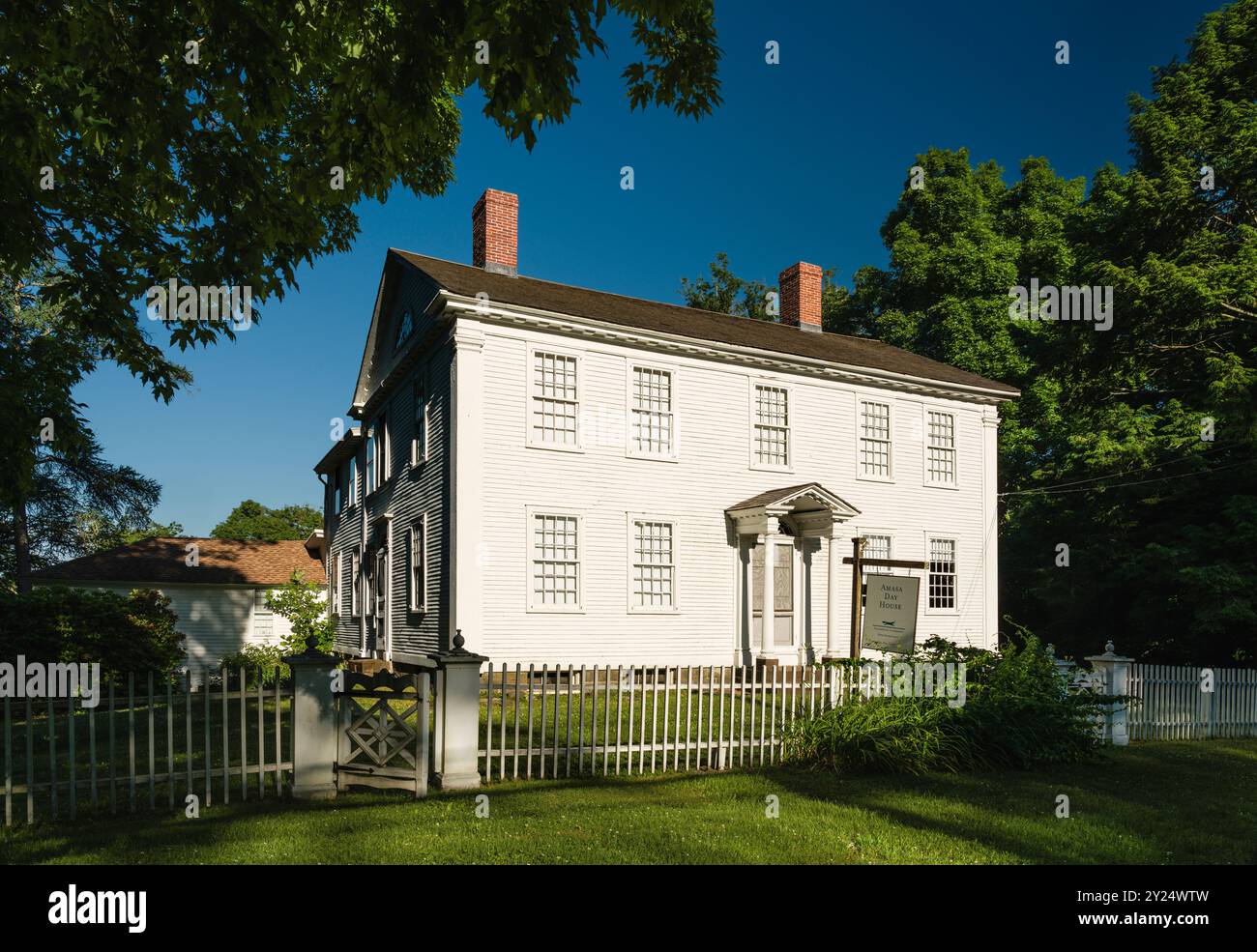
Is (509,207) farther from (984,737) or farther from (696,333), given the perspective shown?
(984,737)

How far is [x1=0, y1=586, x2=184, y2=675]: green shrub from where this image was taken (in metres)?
19.0

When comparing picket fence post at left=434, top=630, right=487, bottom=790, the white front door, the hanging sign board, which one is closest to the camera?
picket fence post at left=434, top=630, right=487, bottom=790

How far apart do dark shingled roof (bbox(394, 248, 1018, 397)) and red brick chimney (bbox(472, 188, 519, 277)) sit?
0.38m

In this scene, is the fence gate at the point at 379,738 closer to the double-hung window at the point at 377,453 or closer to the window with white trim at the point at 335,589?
the double-hung window at the point at 377,453

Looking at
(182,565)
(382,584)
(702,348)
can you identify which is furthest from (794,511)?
(182,565)

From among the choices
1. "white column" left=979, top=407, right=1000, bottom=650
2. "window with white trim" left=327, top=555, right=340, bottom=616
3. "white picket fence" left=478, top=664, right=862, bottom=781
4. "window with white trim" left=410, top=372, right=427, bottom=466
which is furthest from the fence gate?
"window with white trim" left=327, top=555, right=340, bottom=616

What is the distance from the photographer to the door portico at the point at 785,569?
64.6ft

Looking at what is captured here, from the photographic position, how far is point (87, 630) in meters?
19.8

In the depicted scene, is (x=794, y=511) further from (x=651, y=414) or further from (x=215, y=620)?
(x=215, y=620)

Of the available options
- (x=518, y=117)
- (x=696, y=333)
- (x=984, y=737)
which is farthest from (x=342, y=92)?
(x=696, y=333)

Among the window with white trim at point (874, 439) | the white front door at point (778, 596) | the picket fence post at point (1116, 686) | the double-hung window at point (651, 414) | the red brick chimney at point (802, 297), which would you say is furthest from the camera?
the red brick chimney at point (802, 297)

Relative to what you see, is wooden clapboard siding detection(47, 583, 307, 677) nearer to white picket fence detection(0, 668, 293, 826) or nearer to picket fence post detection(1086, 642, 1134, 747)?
white picket fence detection(0, 668, 293, 826)

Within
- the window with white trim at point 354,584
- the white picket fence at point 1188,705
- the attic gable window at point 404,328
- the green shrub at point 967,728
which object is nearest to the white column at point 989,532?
the white picket fence at point 1188,705

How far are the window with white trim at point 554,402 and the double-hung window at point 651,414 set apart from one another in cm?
142
